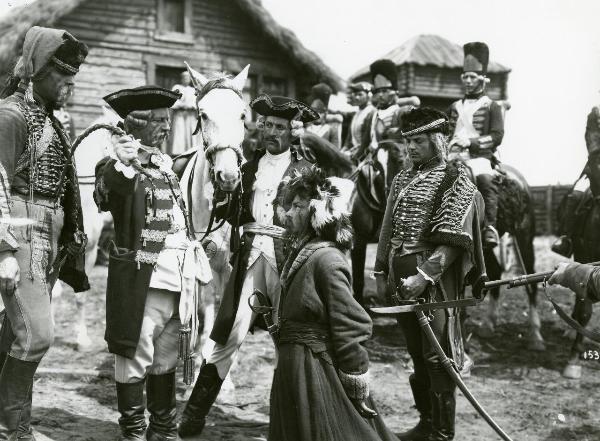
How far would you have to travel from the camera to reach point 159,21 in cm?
1608

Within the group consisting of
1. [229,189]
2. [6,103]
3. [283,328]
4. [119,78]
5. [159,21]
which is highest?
[159,21]

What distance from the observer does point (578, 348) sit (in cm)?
766

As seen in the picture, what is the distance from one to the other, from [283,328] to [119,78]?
12.7 m

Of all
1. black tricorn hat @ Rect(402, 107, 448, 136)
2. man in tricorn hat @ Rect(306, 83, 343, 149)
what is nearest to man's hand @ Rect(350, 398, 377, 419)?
black tricorn hat @ Rect(402, 107, 448, 136)

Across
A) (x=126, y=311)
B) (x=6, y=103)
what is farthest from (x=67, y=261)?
(x=6, y=103)

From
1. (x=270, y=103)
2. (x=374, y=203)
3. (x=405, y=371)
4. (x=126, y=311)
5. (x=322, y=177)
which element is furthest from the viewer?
(x=374, y=203)

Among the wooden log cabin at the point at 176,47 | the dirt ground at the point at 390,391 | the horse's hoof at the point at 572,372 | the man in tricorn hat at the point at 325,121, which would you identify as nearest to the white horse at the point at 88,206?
the dirt ground at the point at 390,391

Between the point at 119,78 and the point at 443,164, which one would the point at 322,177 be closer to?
the point at 443,164

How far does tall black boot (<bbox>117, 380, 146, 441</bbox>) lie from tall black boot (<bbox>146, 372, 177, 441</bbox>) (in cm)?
10

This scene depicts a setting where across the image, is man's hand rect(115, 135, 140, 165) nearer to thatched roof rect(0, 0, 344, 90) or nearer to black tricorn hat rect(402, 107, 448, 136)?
black tricorn hat rect(402, 107, 448, 136)

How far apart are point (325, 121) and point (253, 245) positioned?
22.3ft

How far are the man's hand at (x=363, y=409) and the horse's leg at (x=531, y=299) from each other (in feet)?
17.4

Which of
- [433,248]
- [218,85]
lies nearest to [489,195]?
[433,248]

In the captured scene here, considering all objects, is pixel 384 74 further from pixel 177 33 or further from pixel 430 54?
pixel 430 54
